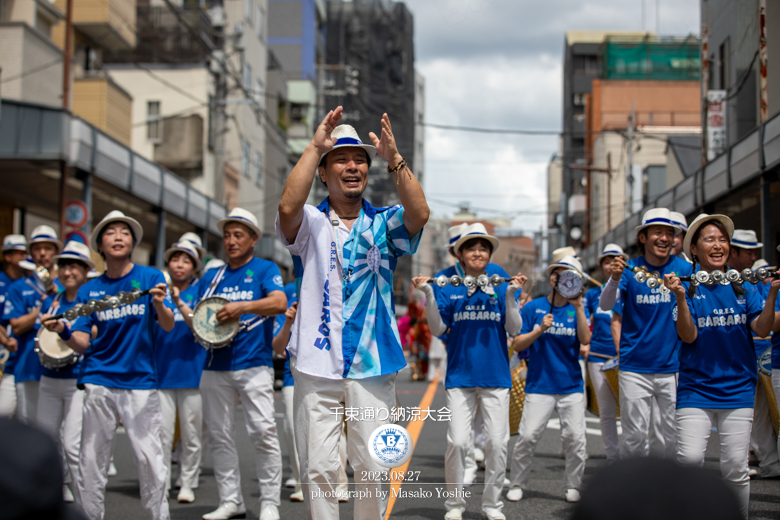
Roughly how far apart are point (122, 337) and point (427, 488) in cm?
253

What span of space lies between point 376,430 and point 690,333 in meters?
2.60

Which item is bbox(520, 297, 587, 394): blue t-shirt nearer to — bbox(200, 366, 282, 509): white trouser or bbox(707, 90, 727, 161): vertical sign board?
bbox(200, 366, 282, 509): white trouser

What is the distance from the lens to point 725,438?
17.7 ft

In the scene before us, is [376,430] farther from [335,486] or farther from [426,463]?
[426,463]

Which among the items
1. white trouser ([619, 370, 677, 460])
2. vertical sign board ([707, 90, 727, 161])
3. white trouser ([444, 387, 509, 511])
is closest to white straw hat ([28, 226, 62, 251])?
white trouser ([444, 387, 509, 511])

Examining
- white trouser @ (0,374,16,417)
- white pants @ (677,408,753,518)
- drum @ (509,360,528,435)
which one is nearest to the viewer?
white pants @ (677,408,753,518)

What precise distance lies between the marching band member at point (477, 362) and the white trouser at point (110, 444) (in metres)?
2.19

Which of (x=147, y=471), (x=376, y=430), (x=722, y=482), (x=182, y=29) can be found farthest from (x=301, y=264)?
(x=182, y=29)

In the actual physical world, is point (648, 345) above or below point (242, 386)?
above

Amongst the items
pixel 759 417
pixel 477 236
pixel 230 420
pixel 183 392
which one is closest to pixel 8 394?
pixel 183 392

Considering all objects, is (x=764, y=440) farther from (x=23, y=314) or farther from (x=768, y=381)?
(x=23, y=314)

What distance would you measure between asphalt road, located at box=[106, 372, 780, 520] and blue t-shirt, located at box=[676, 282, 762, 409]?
0.67 metres

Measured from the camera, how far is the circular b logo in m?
4.12

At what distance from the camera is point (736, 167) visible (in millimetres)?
13984
